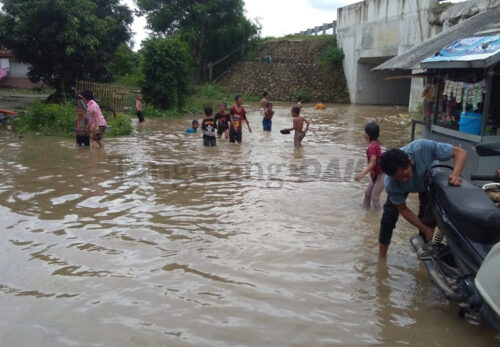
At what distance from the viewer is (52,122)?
562 inches

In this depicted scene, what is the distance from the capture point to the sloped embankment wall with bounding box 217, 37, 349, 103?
1315 inches

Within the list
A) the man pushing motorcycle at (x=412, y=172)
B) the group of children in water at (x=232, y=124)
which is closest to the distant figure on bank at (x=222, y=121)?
the group of children in water at (x=232, y=124)

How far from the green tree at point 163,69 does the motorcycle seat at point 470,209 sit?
18698 mm

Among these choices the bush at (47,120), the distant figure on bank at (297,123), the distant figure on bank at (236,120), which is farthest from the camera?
the bush at (47,120)

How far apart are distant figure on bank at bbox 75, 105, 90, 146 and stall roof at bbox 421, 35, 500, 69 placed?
8128mm

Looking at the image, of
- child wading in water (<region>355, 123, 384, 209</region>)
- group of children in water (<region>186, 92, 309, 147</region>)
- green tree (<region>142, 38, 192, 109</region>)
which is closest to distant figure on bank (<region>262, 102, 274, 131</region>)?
group of children in water (<region>186, 92, 309, 147</region>)

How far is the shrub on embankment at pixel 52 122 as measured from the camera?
1398cm

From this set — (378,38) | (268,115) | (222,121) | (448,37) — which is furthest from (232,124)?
(378,38)

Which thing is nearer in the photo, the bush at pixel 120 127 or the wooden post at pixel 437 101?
the wooden post at pixel 437 101

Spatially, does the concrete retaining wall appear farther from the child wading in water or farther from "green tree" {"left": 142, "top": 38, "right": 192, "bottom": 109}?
the child wading in water

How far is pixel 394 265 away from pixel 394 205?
63cm

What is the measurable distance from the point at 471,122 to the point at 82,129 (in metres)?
8.99

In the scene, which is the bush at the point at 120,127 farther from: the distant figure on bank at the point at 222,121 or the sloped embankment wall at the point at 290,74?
the sloped embankment wall at the point at 290,74

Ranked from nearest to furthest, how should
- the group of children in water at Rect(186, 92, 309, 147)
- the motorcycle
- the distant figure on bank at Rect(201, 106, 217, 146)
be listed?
the motorcycle < the group of children in water at Rect(186, 92, 309, 147) < the distant figure on bank at Rect(201, 106, 217, 146)
